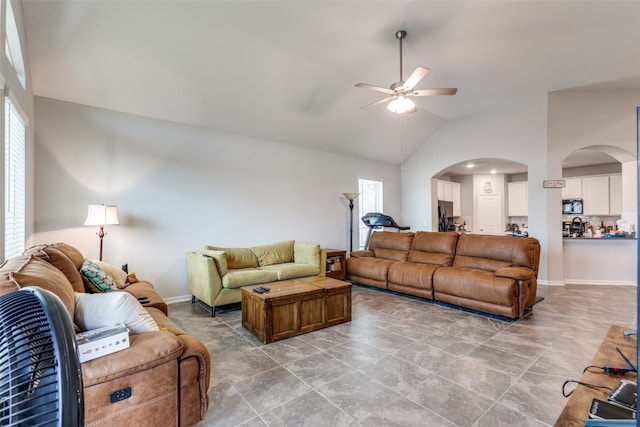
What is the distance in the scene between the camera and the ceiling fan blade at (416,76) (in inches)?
113

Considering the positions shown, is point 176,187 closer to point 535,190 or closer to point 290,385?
point 290,385

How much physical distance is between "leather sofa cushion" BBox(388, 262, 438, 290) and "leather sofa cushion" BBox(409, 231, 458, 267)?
0.19m

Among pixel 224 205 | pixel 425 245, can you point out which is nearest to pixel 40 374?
pixel 224 205

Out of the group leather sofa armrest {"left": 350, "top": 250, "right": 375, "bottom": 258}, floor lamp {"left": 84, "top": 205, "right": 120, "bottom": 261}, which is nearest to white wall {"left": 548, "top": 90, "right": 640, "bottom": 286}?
leather sofa armrest {"left": 350, "top": 250, "right": 375, "bottom": 258}

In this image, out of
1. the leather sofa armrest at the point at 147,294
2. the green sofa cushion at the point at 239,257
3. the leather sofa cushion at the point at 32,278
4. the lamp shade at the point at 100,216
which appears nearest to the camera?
the leather sofa cushion at the point at 32,278

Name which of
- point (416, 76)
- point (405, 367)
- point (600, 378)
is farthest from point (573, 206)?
point (600, 378)

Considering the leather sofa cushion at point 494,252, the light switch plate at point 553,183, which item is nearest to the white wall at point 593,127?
the light switch plate at point 553,183

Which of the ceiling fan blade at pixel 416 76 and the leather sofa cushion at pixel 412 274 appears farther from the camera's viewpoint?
the leather sofa cushion at pixel 412 274

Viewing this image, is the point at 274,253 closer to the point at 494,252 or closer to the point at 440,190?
the point at 494,252

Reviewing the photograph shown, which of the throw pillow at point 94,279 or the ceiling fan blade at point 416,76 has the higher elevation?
the ceiling fan blade at point 416,76

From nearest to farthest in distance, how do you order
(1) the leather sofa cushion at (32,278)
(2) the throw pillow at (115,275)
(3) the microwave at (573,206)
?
(1) the leather sofa cushion at (32,278)
(2) the throw pillow at (115,275)
(3) the microwave at (573,206)

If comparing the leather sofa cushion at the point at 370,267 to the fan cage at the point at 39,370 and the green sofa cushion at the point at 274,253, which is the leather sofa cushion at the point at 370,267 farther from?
the fan cage at the point at 39,370

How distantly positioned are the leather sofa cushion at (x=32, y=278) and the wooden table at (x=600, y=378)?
1924 mm

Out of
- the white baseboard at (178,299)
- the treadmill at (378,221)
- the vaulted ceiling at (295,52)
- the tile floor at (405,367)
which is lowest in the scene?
the tile floor at (405,367)
